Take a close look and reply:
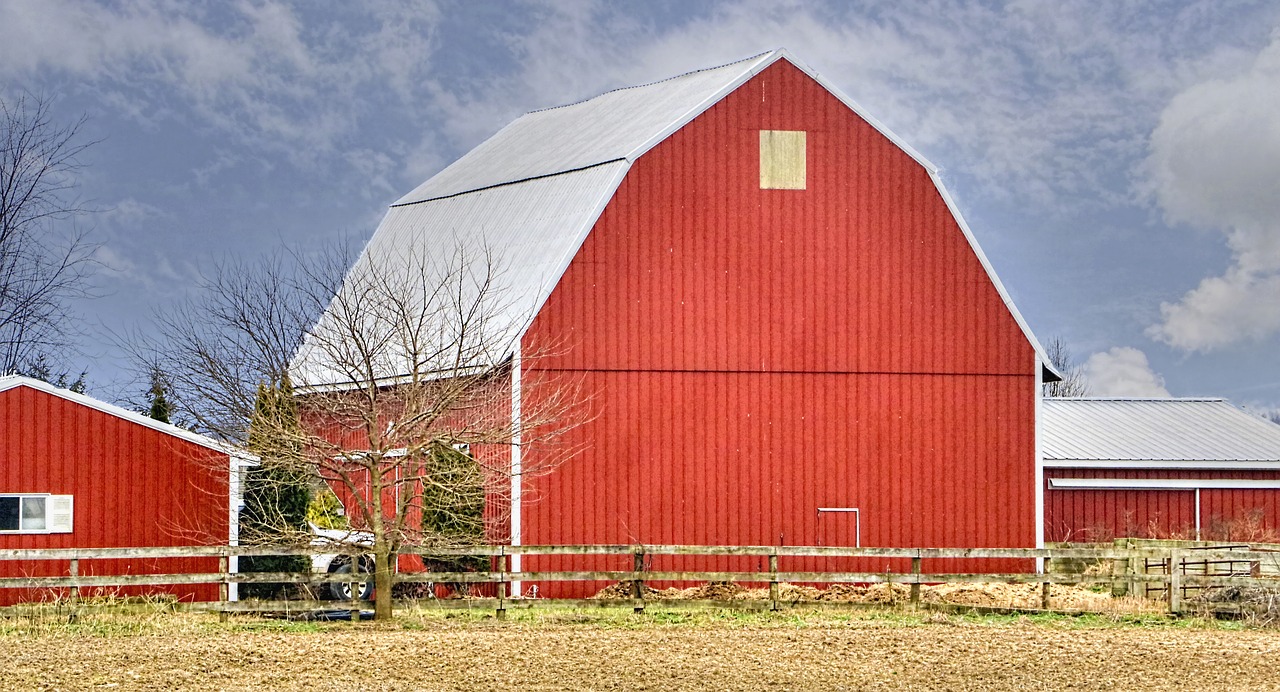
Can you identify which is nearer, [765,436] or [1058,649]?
[1058,649]

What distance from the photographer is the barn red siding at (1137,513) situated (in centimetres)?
3372

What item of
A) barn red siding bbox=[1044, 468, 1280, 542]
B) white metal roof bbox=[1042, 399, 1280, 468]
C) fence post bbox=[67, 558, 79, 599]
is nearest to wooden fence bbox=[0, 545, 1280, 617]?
fence post bbox=[67, 558, 79, 599]

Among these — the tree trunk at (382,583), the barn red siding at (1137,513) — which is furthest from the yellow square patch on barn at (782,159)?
the barn red siding at (1137,513)

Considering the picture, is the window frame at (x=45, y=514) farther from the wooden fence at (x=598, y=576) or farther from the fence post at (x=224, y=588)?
the fence post at (x=224, y=588)

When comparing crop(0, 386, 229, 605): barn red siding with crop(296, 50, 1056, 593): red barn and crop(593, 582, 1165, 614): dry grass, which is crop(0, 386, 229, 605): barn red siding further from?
crop(593, 582, 1165, 614): dry grass

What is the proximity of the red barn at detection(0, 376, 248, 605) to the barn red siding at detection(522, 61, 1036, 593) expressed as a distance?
4742 mm

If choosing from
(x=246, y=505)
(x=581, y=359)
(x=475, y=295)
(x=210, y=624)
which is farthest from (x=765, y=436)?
(x=210, y=624)

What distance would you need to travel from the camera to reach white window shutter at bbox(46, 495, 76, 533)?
902 inches

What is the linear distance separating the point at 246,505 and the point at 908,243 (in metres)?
11.0

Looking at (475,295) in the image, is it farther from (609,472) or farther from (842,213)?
(842,213)

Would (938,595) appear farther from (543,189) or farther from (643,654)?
(543,189)

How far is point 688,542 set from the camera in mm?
25781

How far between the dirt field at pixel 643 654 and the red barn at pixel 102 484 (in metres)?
3.10

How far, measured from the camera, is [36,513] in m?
22.9
